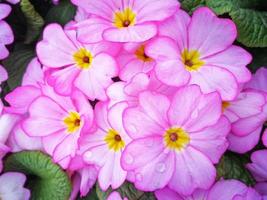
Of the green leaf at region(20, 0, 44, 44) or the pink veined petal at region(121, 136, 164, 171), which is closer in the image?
the pink veined petal at region(121, 136, 164, 171)

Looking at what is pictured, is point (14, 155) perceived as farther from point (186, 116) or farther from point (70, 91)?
point (186, 116)

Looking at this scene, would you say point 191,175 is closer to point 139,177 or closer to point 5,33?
point 139,177

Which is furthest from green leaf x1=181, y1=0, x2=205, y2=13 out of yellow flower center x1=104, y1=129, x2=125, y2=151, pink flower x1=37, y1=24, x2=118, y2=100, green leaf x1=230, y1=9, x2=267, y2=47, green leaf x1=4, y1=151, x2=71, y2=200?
green leaf x1=4, y1=151, x2=71, y2=200

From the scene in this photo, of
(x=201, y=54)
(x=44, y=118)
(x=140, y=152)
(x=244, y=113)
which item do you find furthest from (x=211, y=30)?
(x=44, y=118)

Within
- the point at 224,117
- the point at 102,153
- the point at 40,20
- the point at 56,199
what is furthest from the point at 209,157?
the point at 40,20

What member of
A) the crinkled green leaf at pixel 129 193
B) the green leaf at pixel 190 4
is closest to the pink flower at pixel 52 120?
the crinkled green leaf at pixel 129 193

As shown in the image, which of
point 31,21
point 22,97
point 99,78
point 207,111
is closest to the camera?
point 207,111

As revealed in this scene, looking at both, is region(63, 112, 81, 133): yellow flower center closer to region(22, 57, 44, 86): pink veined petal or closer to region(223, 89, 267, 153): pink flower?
region(22, 57, 44, 86): pink veined petal
